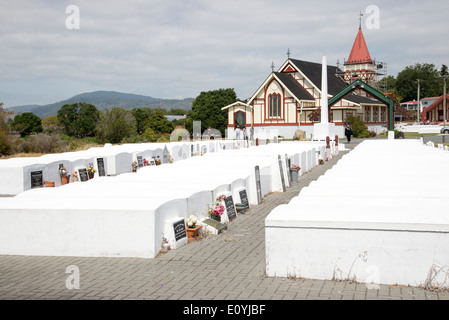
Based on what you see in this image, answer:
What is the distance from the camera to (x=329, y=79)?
70125mm

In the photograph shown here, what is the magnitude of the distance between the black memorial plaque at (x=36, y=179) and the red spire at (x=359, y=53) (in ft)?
224

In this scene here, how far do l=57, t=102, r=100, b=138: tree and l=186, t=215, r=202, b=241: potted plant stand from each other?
96.2 meters

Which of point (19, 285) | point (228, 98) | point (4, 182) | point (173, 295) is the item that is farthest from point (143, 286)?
point (228, 98)

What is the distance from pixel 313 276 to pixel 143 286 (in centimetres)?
250

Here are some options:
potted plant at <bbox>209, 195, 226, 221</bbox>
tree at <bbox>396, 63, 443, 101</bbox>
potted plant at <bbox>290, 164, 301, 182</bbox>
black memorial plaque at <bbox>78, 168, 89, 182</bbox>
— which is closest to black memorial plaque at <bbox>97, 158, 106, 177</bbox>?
black memorial plaque at <bbox>78, 168, 89, 182</bbox>

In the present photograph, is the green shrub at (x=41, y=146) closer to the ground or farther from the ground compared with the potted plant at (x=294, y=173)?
farther from the ground

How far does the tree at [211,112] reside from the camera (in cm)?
8462

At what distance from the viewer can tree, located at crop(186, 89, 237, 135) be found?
3332 inches

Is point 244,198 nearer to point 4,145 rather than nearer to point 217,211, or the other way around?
point 217,211

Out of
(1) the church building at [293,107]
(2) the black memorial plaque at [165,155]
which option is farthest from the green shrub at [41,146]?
(1) the church building at [293,107]

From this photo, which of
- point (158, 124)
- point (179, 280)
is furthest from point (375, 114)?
point (179, 280)

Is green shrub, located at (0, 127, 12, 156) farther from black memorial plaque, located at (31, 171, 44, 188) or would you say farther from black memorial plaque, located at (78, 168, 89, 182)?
black memorial plaque, located at (31, 171, 44, 188)

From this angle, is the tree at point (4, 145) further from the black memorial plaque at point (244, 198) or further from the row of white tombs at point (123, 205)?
the black memorial plaque at point (244, 198)

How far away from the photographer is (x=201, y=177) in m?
14.0
